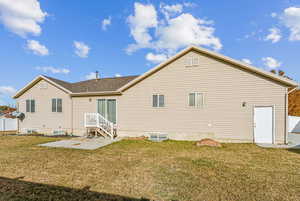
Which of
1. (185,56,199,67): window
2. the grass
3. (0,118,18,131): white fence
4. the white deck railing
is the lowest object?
(0,118,18,131): white fence

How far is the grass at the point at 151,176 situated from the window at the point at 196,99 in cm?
360

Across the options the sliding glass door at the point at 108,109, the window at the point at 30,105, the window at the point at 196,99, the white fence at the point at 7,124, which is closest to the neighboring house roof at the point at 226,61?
the sliding glass door at the point at 108,109

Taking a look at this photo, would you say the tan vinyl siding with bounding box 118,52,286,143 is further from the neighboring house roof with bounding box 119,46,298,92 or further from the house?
the neighboring house roof with bounding box 119,46,298,92

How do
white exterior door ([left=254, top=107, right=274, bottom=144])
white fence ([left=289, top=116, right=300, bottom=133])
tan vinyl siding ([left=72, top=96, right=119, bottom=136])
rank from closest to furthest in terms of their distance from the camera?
white exterior door ([left=254, top=107, right=274, bottom=144]) < tan vinyl siding ([left=72, top=96, right=119, bottom=136]) < white fence ([left=289, top=116, right=300, bottom=133])

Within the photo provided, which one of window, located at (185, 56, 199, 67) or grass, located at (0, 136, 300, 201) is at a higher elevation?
window, located at (185, 56, 199, 67)

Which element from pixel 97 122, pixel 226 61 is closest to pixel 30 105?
pixel 97 122

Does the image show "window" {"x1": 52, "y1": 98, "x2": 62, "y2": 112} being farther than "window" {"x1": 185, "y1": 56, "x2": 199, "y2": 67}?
Yes

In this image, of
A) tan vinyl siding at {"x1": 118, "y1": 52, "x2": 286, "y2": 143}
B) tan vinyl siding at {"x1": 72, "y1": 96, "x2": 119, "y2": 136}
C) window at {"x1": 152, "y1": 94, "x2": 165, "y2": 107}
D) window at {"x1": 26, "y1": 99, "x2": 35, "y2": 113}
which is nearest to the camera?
tan vinyl siding at {"x1": 118, "y1": 52, "x2": 286, "y2": 143}

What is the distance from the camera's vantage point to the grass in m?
3.18

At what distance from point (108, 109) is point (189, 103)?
20.1 feet

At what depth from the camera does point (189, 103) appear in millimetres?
9422

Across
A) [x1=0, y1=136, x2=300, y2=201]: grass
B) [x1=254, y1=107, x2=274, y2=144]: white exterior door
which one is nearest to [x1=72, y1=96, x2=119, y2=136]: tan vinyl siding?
[x1=0, y1=136, x2=300, y2=201]: grass

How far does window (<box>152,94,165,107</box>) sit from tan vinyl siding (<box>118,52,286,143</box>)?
8.9 inches

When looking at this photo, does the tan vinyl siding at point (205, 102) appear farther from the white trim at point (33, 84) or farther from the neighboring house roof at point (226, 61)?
the white trim at point (33, 84)
